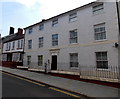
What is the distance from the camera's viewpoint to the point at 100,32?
1041 centimetres

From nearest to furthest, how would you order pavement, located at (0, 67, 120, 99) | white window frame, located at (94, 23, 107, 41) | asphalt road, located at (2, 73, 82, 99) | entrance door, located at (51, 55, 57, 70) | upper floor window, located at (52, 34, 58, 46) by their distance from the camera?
asphalt road, located at (2, 73, 82, 99) → pavement, located at (0, 67, 120, 99) → white window frame, located at (94, 23, 107, 41) → entrance door, located at (51, 55, 57, 70) → upper floor window, located at (52, 34, 58, 46)

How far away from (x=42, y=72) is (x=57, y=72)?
9.78 ft

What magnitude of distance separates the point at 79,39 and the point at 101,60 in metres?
3.59

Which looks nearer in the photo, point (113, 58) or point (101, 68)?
point (113, 58)

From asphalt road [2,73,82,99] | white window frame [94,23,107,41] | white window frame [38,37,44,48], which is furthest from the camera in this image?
white window frame [38,37,44,48]

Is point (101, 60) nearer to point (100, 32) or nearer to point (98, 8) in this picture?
point (100, 32)

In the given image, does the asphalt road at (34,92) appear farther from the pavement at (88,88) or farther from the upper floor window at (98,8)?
the upper floor window at (98,8)

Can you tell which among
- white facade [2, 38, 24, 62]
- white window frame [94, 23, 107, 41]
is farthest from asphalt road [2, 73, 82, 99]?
white facade [2, 38, 24, 62]

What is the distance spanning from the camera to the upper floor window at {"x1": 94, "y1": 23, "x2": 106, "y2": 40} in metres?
10.2

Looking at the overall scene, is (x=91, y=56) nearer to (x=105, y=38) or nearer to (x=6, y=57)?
(x=105, y=38)

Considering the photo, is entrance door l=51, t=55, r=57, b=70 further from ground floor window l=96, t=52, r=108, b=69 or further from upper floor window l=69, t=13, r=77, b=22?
ground floor window l=96, t=52, r=108, b=69

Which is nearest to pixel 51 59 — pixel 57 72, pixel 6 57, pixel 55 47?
pixel 55 47

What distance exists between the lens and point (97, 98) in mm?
5070

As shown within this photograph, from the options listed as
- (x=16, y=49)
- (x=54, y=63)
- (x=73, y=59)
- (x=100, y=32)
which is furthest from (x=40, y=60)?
(x=100, y=32)
